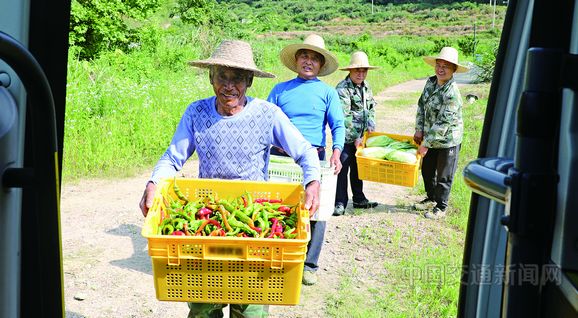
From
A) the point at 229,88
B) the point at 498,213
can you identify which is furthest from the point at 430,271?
the point at 498,213

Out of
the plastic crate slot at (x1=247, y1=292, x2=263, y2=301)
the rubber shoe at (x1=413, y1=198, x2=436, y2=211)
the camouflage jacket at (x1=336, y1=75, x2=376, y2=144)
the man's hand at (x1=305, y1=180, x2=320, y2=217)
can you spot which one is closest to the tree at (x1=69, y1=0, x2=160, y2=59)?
the camouflage jacket at (x1=336, y1=75, x2=376, y2=144)

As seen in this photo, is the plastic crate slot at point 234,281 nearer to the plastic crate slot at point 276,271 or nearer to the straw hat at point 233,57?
the plastic crate slot at point 276,271

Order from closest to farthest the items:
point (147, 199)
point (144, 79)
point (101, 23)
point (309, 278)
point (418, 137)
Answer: point (147, 199), point (309, 278), point (418, 137), point (144, 79), point (101, 23)

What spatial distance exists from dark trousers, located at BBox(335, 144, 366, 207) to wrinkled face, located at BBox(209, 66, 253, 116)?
3.90 metres

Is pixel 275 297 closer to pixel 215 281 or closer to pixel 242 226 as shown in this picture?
pixel 215 281

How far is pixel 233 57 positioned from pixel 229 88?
0.62 ft

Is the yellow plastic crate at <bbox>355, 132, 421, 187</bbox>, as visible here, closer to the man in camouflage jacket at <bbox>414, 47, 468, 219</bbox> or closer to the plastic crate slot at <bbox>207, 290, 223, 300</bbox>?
the man in camouflage jacket at <bbox>414, 47, 468, 219</bbox>

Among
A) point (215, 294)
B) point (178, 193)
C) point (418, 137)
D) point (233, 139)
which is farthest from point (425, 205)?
point (215, 294)

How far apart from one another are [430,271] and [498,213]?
15.1 ft

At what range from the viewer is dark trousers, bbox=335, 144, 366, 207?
7801 mm

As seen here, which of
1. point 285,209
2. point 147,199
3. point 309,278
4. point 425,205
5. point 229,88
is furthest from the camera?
point 425,205

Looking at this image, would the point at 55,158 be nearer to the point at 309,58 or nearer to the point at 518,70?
the point at 518,70

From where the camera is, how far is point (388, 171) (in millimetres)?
7352

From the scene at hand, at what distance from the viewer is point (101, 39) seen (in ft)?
67.8
